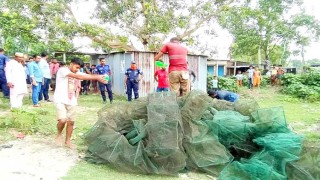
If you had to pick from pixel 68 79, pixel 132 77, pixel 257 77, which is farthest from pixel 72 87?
pixel 257 77

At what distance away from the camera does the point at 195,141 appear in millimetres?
4727

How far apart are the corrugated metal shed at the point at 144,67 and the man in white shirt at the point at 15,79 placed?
6.17 m

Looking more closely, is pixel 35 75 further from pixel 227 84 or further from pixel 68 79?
pixel 227 84

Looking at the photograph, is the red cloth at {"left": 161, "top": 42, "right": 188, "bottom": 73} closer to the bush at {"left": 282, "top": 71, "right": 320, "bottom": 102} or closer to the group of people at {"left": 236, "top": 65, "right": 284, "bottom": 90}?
the bush at {"left": 282, "top": 71, "right": 320, "bottom": 102}

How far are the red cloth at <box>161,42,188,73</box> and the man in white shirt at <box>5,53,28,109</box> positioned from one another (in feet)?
11.4

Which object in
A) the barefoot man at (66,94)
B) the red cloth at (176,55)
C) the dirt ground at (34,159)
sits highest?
the red cloth at (176,55)

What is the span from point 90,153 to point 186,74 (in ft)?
8.99

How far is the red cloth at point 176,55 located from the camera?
261 inches

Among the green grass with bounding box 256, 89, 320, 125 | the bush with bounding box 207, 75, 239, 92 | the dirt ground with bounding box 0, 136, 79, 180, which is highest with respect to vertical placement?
the bush with bounding box 207, 75, 239, 92

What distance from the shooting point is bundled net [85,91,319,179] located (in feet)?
14.5

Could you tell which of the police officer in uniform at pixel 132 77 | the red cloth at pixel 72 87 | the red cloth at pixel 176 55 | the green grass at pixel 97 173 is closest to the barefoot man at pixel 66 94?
the red cloth at pixel 72 87

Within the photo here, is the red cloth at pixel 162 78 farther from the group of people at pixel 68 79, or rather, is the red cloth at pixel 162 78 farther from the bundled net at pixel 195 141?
the bundled net at pixel 195 141

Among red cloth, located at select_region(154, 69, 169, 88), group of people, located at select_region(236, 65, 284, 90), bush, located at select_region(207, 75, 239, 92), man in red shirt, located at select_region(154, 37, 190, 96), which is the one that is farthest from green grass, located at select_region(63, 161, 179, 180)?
group of people, located at select_region(236, 65, 284, 90)

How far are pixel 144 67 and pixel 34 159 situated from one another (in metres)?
9.18
